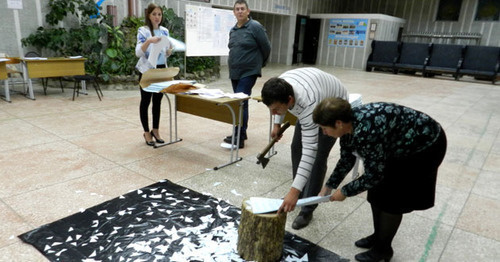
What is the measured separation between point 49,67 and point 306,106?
543cm

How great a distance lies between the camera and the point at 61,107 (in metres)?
5.31

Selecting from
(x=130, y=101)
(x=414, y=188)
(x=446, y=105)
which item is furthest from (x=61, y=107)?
(x=446, y=105)

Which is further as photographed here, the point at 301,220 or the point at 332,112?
the point at 301,220

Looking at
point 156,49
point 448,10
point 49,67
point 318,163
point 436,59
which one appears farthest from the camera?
point 448,10

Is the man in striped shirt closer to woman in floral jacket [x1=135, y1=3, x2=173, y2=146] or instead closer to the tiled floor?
the tiled floor

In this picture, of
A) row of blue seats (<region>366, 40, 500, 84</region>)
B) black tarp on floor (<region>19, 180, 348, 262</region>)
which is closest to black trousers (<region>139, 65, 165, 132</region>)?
black tarp on floor (<region>19, 180, 348, 262</region>)

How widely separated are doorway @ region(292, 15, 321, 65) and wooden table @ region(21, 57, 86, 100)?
35.0 feet

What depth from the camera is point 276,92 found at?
169 cm

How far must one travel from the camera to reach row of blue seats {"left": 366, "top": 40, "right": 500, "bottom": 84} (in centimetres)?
1127

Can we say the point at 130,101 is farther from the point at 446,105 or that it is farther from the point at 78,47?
the point at 446,105

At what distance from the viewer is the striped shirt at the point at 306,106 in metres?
1.75

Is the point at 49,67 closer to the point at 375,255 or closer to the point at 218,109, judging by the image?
the point at 218,109

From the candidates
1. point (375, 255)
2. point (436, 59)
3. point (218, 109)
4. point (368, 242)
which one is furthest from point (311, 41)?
point (375, 255)

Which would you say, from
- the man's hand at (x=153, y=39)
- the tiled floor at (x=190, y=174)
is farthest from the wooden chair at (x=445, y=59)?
the man's hand at (x=153, y=39)
